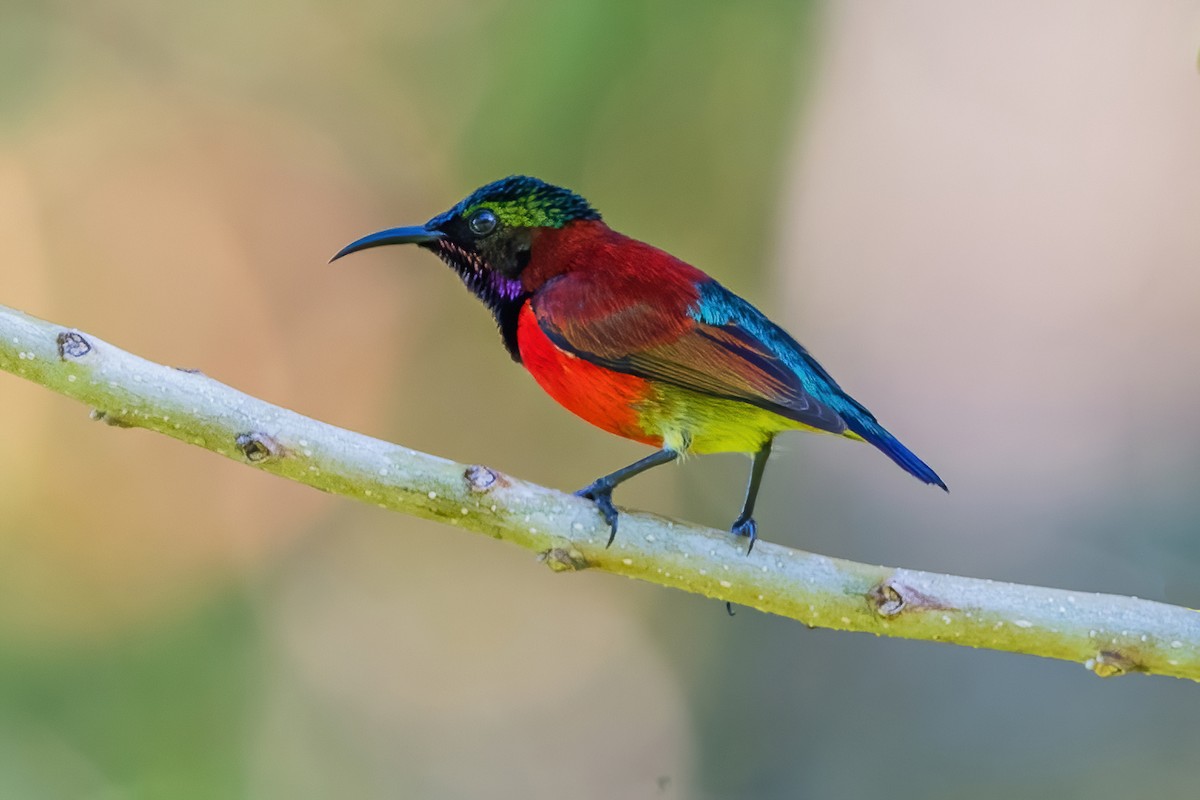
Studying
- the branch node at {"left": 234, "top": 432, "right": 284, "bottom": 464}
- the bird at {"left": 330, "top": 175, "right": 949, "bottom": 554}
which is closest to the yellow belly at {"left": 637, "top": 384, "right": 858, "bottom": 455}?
the bird at {"left": 330, "top": 175, "right": 949, "bottom": 554}

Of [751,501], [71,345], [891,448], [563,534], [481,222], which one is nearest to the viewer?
[71,345]

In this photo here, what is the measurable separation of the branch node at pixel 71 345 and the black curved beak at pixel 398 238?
728mm

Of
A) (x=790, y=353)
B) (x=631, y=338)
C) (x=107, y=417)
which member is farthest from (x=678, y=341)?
(x=107, y=417)

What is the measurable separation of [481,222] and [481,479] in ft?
2.95

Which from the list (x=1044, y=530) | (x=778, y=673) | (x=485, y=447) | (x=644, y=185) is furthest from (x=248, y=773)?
(x=1044, y=530)

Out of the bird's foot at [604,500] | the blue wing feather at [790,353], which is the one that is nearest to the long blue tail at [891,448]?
the blue wing feather at [790,353]

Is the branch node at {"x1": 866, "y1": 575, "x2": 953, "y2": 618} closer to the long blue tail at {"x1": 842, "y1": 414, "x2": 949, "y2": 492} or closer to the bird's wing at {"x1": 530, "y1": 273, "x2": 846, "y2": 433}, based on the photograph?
the long blue tail at {"x1": 842, "y1": 414, "x2": 949, "y2": 492}

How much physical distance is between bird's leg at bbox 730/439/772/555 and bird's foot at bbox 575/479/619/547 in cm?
30

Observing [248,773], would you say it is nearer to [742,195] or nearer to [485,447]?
[485,447]

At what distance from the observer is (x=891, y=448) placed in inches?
103

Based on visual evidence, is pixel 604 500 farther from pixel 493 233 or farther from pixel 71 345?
pixel 71 345

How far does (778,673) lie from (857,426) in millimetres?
2235

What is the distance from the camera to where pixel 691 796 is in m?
4.61

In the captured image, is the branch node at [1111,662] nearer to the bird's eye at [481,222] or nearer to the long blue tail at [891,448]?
the long blue tail at [891,448]
